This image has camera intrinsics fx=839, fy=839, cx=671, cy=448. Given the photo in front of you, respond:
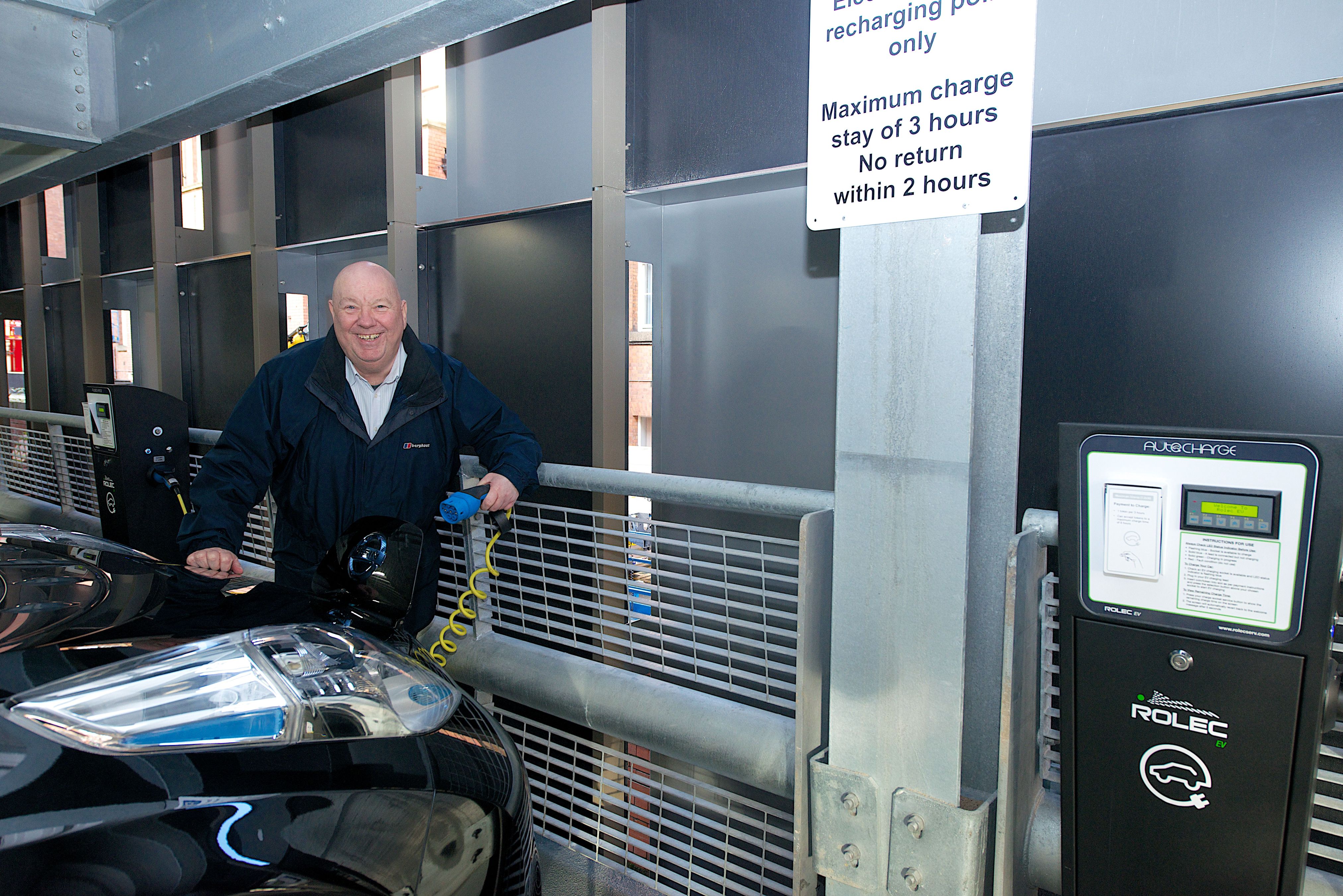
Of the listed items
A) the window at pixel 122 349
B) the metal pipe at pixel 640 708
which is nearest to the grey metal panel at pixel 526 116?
the metal pipe at pixel 640 708

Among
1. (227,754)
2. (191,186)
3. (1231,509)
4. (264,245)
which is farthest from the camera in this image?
(191,186)

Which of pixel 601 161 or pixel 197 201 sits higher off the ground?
pixel 197 201

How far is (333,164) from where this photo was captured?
5.76 metres

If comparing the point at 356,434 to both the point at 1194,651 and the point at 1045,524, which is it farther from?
the point at 1194,651

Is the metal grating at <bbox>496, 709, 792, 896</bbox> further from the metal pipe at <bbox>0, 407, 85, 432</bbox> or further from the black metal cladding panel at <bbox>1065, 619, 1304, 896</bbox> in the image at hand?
the metal pipe at <bbox>0, 407, 85, 432</bbox>

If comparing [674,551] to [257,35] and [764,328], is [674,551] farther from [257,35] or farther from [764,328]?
[257,35]

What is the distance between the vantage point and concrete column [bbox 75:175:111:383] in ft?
27.8

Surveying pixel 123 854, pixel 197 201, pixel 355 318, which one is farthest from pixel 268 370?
pixel 197 201

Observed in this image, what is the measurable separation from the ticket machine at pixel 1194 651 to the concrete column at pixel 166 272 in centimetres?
778

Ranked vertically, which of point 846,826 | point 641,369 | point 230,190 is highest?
point 230,190

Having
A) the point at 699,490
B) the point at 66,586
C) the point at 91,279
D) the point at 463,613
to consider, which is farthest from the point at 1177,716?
the point at 91,279

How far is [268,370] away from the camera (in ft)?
9.88

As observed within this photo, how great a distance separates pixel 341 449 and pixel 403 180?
8.77 feet

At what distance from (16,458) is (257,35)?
5.82m
